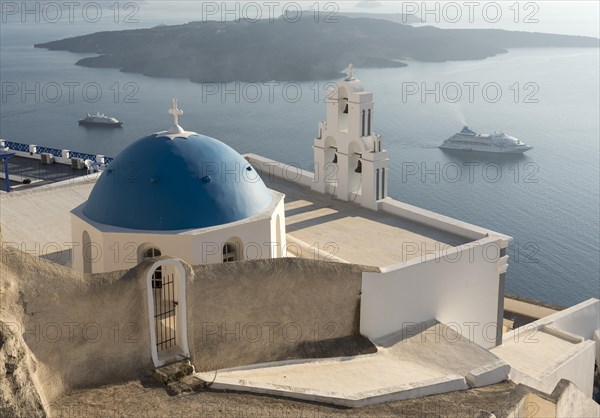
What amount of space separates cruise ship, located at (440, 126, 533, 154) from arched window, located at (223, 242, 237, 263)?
144 feet

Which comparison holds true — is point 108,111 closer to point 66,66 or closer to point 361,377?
point 66,66

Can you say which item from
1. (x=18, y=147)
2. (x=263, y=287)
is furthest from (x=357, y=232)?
(x=18, y=147)

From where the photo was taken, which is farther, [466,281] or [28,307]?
[466,281]

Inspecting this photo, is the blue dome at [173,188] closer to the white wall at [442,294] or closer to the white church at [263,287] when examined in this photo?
the white church at [263,287]

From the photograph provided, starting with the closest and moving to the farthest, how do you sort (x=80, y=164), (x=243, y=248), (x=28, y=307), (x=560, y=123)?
(x=28, y=307)
(x=243, y=248)
(x=80, y=164)
(x=560, y=123)

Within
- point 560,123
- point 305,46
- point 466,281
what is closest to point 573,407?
point 466,281

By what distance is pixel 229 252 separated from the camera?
14.2 metres

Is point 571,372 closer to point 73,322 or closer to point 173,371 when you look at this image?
point 173,371

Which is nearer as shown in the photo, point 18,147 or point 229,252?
point 229,252

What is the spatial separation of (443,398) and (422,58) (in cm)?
9075

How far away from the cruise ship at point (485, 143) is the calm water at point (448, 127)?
28.6 inches

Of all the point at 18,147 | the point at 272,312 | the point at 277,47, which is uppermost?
the point at 277,47

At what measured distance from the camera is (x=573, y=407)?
1523 cm

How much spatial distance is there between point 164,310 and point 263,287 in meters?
1.76
